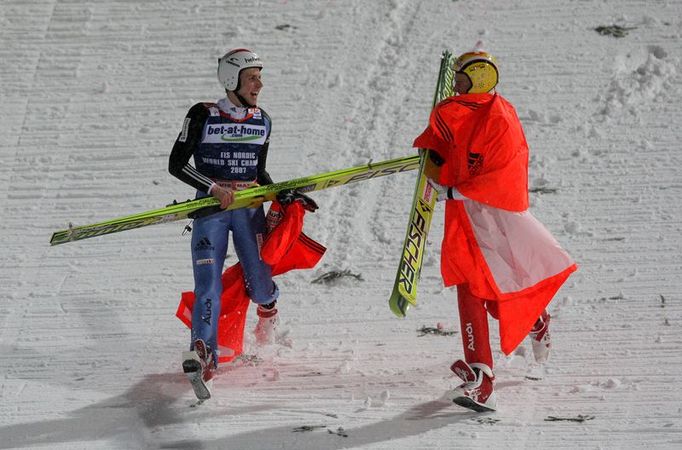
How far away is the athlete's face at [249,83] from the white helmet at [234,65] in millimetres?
25

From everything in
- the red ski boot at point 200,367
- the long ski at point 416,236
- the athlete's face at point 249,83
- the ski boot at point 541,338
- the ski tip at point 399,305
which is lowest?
the red ski boot at point 200,367

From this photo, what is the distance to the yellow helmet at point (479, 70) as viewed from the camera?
233 inches

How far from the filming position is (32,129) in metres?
9.10

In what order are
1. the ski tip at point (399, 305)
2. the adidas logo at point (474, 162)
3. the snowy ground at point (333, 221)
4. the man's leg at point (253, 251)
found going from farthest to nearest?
1. the man's leg at point (253, 251)
2. the snowy ground at point (333, 221)
3. the adidas logo at point (474, 162)
4. the ski tip at point (399, 305)

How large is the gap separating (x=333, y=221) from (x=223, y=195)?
188 cm

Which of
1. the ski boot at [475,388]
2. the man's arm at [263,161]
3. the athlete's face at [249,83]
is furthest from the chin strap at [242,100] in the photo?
the ski boot at [475,388]

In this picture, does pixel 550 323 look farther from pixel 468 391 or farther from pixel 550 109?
pixel 550 109

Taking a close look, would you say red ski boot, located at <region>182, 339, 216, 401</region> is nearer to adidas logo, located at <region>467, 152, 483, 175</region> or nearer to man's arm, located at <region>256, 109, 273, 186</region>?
man's arm, located at <region>256, 109, 273, 186</region>

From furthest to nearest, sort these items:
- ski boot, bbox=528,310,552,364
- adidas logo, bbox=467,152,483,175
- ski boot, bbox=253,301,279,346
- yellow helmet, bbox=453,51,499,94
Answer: ski boot, bbox=253,301,279,346, ski boot, bbox=528,310,552,364, yellow helmet, bbox=453,51,499,94, adidas logo, bbox=467,152,483,175

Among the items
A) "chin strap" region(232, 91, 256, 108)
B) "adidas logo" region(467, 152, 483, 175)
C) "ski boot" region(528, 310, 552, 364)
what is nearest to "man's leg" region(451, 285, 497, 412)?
"ski boot" region(528, 310, 552, 364)

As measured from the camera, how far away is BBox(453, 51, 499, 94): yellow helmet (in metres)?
5.93

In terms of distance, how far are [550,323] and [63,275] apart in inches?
117

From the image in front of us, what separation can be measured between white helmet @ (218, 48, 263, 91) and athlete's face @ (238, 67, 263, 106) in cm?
2

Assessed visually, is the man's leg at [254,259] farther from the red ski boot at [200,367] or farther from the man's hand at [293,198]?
the red ski boot at [200,367]
